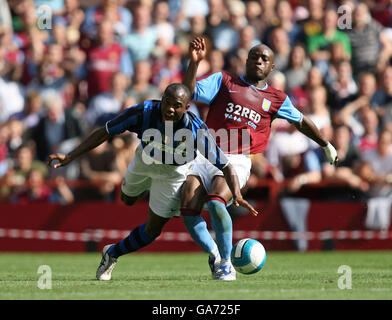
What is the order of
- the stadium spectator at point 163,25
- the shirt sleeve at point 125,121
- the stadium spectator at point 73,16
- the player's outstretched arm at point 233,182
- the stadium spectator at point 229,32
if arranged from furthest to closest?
the stadium spectator at point 73,16 < the stadium spectator at point 163,25 < the stadium spectator at point 229,32 < the shirt sleeve at point 125,121 < the player's outstretched arm at point 233,182

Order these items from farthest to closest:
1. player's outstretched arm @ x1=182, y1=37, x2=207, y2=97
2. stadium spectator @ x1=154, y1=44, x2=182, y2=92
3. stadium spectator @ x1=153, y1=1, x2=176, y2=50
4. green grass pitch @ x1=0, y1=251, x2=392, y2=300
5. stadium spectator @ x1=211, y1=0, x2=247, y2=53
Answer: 1. stadium spectator @ x1=153, y1=1, x2=176, y2=50
2. stadium spectator @ x1=211, y1=0, x2=247, y2=53
3. stadium spectator @ x1=154, y1=44, x2=182, y2=92
4. player's outstretched arm @ x1=182, y1=37, x2=207, y2=97
5. green grass pitch @ x1=0, y1=251, x2=392, y2=300

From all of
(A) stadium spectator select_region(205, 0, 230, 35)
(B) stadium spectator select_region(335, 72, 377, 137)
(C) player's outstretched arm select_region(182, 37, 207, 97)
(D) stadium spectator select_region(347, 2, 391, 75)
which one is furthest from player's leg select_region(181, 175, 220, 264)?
(A) stadium spectator select_region(205, 0, 230, 35)

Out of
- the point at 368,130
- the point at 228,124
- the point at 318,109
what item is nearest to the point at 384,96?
the point at 368,130

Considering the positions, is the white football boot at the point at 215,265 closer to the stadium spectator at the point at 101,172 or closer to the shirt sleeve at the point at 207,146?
the shirt sleeve at the point at 207,146

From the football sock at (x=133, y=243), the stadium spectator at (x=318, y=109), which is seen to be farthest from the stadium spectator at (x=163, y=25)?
the football sock at (x=133, y=243)

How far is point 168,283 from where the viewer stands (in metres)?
8.12

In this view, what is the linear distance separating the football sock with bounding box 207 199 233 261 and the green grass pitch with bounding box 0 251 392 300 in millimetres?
328

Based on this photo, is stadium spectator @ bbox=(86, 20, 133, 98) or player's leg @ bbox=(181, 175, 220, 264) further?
stadium spectator @ bbox=(86, 20, 133, 98)

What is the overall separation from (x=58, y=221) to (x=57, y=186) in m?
0.58

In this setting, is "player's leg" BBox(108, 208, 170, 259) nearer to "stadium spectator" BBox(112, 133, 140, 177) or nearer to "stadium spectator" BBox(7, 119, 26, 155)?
"stadium spectator" BBox(112, 133, 140, 177)

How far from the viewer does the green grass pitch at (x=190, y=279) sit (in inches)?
273

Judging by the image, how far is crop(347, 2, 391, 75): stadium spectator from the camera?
15625 millimetres
